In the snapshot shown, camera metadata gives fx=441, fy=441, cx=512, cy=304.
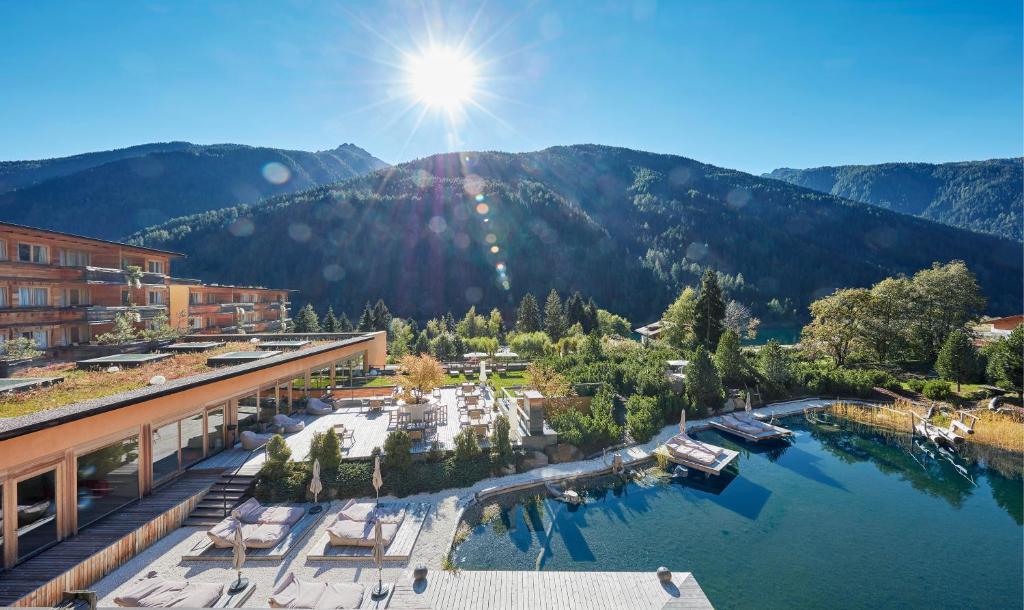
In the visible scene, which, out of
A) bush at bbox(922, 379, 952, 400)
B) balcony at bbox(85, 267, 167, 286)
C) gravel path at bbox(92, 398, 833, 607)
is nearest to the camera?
gravel path at bbox(92, 398, 833, 607)

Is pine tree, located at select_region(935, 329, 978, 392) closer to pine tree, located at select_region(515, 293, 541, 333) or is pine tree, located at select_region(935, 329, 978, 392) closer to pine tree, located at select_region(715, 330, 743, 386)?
pine tree, located at select_region(715, 330, 743, 386)

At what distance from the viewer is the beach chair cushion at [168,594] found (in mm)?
7617

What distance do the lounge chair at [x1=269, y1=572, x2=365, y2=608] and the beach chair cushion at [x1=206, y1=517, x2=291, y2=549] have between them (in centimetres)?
183

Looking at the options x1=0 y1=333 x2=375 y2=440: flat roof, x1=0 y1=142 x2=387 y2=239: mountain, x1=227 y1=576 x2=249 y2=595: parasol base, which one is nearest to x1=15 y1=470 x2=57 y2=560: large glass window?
x1=0 y1=333 x2=375 y2=440: flat roof

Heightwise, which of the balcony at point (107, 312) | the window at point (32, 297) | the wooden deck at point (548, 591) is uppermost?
the window at point (32, 297)

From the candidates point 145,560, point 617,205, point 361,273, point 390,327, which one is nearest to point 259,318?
point 390,327

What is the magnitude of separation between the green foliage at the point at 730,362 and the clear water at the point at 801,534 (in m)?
7.77

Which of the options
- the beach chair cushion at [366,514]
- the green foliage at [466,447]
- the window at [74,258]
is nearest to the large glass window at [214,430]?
the beach chair cushion at [366,514]

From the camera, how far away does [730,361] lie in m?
24.7

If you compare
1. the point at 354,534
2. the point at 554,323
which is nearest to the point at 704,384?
the point at 354,534

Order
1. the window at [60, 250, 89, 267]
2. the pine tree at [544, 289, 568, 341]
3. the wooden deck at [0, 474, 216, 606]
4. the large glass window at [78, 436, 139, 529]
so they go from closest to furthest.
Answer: the wooden deck at [0, 474, 216, 606], the large glass window at [78, 436, 139, 529], the window at [60, 250, 89, 267], the pine tree at [544, 289, 568, 341]

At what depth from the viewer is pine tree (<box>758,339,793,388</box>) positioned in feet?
83.2

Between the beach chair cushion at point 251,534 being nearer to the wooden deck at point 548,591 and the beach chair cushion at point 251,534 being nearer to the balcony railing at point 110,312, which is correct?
the wooden deck at point 548,591

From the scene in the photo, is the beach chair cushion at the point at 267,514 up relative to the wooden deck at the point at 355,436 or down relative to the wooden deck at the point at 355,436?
down
